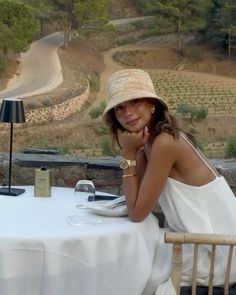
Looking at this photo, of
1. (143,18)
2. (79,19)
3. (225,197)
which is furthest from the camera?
(143,18)

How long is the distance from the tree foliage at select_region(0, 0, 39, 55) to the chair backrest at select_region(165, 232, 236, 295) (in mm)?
22231

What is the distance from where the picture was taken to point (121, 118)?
6.65 feet

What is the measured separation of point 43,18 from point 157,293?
29834mm

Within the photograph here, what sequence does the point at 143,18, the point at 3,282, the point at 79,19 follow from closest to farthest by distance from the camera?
the point at 3,282 → the point at 79,19 → the point at 143,18

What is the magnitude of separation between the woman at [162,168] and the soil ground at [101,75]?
42.3 ft

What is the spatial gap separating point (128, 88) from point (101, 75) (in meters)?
26.8

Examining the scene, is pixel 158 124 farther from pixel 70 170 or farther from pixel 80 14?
pixel 80 14

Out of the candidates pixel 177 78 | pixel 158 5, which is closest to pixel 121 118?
pixel 177 78

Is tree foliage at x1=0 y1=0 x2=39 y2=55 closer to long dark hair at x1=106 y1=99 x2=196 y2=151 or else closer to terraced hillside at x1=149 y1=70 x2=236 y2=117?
terraced hillside at x1=149 y1=70 x2=236 y2=117

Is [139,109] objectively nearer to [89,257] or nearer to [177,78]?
[89,257]

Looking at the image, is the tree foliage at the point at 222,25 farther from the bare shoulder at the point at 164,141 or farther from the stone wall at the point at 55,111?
the bare shoulder at the point at 164,141

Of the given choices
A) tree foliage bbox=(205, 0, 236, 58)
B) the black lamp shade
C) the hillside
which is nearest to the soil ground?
the hillside

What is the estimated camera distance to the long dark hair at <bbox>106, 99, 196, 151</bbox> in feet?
6.46

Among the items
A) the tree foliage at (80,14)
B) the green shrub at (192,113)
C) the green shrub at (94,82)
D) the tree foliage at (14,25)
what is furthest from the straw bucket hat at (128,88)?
the tree foliage at (80,14)
